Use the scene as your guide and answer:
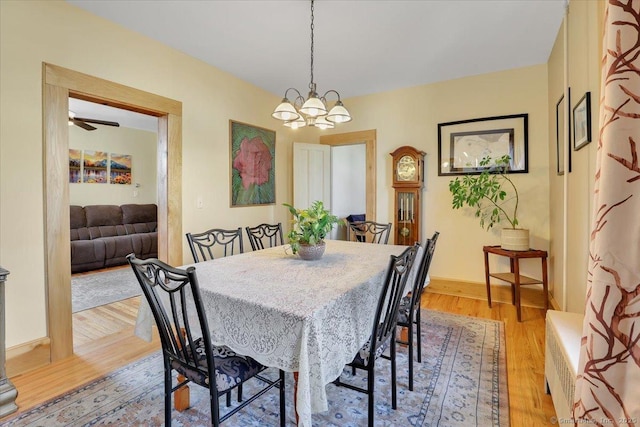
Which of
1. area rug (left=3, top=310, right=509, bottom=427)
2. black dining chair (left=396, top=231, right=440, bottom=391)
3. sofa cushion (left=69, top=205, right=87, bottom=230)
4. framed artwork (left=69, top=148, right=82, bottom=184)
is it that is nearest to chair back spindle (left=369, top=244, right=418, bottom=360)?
black dining chair (left=396, top=231, right=440, bottom=391)

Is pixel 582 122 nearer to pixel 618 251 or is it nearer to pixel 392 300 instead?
pixel 618 251

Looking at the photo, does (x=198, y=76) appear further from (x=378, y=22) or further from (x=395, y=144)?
(x=395, y=144)

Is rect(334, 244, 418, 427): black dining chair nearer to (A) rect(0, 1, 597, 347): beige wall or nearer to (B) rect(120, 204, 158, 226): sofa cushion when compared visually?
(A) rect(0, 1, 597, 347): beige wall

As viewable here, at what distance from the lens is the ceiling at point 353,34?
2.31 meters

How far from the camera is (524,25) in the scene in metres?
2.56

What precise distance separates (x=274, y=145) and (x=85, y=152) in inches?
153

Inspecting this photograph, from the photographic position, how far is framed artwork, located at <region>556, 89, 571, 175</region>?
235 centimetres

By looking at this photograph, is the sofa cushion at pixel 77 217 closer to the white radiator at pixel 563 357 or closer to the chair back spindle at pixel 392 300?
the chair back spindle at pixel 392 300

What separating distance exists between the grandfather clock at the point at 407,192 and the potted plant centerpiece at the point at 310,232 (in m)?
2.03

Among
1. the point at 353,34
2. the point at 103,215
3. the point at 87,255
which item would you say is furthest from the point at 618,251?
the point at 103,215

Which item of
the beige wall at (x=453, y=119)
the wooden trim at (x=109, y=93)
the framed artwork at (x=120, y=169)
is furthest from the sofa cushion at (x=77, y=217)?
the beige wall at (x=453, y=119)

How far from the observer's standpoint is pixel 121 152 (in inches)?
241

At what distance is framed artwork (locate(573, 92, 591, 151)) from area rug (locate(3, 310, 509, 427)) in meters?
1.56

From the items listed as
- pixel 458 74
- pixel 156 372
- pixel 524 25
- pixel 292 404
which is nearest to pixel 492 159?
pixel 458 74
